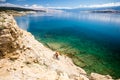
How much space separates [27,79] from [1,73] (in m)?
3.19

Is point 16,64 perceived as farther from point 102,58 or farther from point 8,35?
point 102,58

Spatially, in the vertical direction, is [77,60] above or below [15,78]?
below

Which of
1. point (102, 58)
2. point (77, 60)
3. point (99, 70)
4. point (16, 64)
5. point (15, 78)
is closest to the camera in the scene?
point (15, 78)

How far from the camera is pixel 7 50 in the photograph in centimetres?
1956

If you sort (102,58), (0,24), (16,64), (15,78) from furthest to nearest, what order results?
(102,58) < (0,24) < (16,64) < (15,78)

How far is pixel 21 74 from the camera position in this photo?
649 inches

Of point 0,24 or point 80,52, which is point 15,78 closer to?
point 0,24

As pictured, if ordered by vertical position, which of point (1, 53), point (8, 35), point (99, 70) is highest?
point (8, 35)

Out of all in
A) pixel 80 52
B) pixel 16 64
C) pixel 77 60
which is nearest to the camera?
pixel 16 64

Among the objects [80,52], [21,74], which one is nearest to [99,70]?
[80,52]

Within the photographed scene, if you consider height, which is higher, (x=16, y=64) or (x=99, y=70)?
(x=16, y=64)

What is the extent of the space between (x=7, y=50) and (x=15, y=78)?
537 centimetres

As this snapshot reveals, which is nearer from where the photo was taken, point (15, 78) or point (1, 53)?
point (15, 78)

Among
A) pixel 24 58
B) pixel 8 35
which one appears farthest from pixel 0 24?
pixel 24 58
